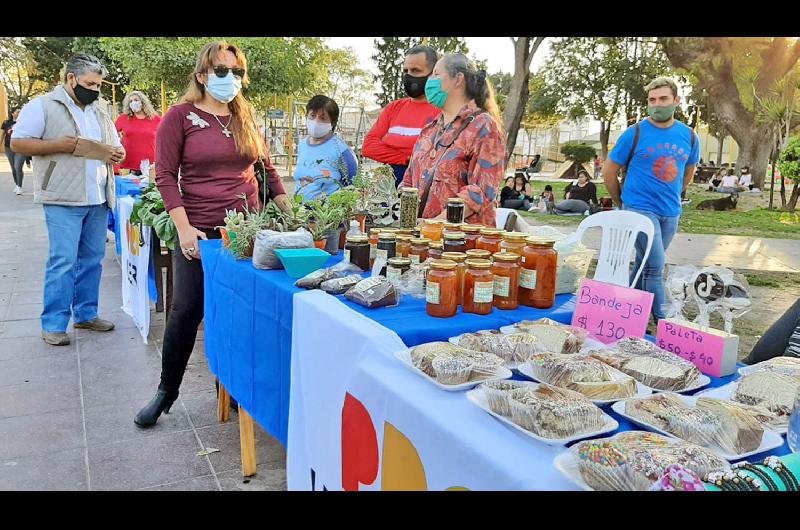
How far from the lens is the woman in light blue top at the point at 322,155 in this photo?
458cm

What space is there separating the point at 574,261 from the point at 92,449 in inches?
95.7

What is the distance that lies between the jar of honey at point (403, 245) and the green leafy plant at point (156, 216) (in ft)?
4.48

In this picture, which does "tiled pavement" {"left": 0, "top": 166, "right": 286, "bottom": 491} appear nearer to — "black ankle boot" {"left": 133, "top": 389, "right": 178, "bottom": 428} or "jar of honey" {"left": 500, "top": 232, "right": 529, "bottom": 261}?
"black ankle boot" {"left": 133, "top": 389, "right": 178, "bottom": 428}

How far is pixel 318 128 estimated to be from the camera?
181 inches

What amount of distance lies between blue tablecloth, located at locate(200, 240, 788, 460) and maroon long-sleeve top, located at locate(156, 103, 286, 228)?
0.23 m

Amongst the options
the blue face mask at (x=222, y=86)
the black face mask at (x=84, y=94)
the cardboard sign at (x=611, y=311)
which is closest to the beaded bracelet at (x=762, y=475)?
the cardboard sign at (x=611, y=311)

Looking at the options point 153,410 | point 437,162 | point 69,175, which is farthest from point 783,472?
point 69,175

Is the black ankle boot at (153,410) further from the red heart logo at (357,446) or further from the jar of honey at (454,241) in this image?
the jar of honey at (454,241)

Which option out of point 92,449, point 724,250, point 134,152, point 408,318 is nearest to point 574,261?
point 408,318

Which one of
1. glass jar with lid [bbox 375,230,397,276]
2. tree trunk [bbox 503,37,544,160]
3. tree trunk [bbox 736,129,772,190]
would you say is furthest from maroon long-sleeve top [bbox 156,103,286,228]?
tree trunk [bbox 736,129,772,190]

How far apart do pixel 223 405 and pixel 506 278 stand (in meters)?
1.96

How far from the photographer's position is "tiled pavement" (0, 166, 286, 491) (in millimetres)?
2693

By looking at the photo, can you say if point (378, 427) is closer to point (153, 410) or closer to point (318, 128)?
point (153, 410)

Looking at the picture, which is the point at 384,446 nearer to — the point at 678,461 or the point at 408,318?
the point at 408,318
